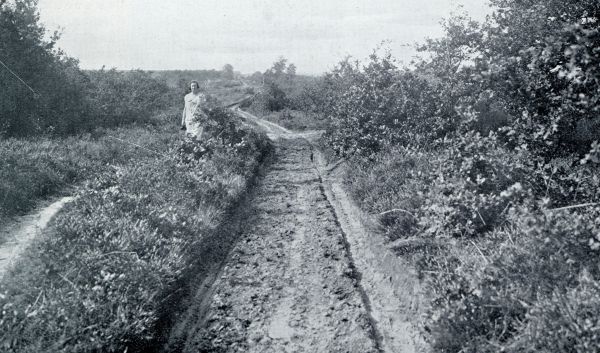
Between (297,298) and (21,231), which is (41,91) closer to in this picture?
(21,231)

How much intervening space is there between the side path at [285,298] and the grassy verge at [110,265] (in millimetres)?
628

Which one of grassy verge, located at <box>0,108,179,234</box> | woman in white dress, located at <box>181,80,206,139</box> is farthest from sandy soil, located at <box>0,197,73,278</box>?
woman in white dress, located at <box>181,80,206,139</box>

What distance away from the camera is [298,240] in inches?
283

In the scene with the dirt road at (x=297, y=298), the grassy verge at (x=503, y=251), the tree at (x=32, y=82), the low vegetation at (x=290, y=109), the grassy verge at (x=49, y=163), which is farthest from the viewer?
the low vegetation at (x=290, y=109)

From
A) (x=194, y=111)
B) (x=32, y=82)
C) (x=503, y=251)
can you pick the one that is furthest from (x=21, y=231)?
(x=32, y=82)

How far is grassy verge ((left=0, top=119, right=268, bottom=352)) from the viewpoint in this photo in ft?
11.8

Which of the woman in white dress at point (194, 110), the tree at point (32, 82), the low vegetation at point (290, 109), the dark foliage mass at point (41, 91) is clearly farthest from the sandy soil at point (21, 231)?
the low vegetation at point (290, 109)

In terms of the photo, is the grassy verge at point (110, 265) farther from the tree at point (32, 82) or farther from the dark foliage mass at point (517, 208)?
the tree at point (32, 82)

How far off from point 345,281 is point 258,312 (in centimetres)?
149

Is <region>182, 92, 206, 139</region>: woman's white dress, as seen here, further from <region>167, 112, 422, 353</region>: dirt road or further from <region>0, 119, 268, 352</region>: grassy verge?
<region>167, 112, 422, 353</region>: dirt road

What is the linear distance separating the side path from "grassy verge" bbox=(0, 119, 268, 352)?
628 millimetres

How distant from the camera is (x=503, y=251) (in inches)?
170

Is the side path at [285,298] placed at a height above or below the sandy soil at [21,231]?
below

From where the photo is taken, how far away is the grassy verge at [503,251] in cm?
330
